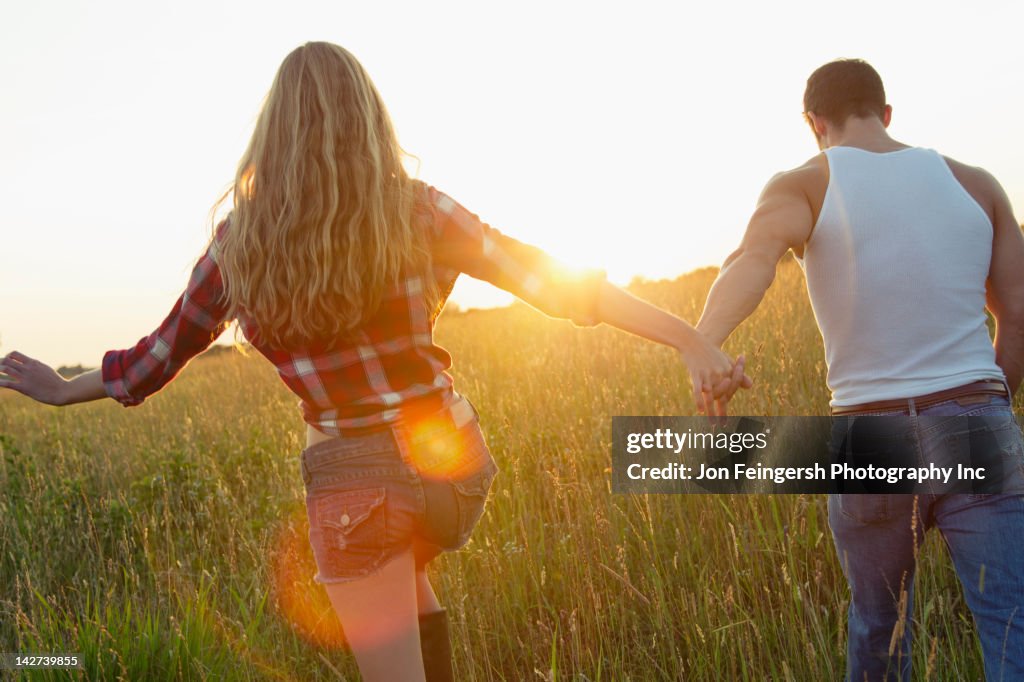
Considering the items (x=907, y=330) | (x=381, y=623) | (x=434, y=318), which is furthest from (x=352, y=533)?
(x=907, y=330)

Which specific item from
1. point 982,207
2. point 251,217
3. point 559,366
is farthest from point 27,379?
point 559,366

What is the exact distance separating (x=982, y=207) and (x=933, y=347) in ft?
1.53

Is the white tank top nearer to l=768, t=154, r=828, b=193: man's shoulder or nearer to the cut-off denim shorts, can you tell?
l=768, t=154, r=828, b=193: man's shoulder

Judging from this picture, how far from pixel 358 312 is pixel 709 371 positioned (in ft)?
3.29

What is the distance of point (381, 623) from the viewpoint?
1.71 metres

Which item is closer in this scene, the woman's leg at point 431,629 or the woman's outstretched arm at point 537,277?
the woman's outstretched arm at point 537,277

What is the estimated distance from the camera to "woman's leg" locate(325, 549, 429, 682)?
170cm

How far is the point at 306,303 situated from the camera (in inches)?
65.8

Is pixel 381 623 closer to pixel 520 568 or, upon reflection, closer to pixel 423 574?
pixel 423 574

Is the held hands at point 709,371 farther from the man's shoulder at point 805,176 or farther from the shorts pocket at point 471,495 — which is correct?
the shorts pocket at point 471,495

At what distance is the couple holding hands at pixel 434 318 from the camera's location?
170 cm

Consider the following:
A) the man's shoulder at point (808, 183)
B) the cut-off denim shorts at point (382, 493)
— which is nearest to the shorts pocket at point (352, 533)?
the cut-off denim shorts at point (382, 493)

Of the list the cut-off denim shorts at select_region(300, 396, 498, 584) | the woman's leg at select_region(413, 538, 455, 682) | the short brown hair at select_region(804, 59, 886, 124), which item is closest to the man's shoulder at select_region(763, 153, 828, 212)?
the short brown hair at select_region(804, 59, 886, 124)

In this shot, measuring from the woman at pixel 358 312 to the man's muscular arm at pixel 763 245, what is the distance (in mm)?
639
